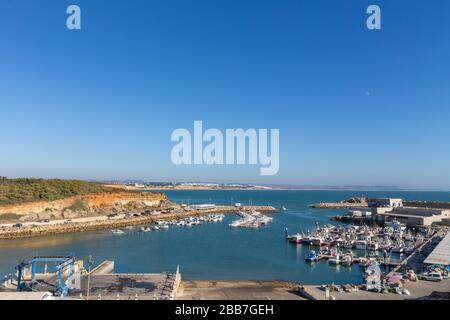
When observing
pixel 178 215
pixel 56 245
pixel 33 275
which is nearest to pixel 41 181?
pixel 178 215

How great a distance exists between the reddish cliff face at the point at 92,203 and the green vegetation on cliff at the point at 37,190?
702 millimetres

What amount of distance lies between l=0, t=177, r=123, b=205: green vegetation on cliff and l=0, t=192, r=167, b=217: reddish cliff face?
0.70 meters

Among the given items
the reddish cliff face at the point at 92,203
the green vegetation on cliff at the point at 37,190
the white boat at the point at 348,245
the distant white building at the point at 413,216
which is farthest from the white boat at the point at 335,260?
the green vegetation on cliff at the point at 37,190

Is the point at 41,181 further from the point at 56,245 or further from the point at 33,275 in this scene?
the point at 33,275

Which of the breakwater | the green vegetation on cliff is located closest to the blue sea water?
the breakwater

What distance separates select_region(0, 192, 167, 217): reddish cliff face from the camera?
39.2 metres

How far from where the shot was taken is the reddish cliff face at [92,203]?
3916 centimetres

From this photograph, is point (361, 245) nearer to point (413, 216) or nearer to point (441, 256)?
point (441, 256)

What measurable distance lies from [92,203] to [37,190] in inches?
294

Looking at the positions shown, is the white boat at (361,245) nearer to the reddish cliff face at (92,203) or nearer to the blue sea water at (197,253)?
the blue sea water at (197,253)

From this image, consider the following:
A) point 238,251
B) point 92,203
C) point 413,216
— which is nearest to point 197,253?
point 238,251

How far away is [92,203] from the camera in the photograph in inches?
1903
